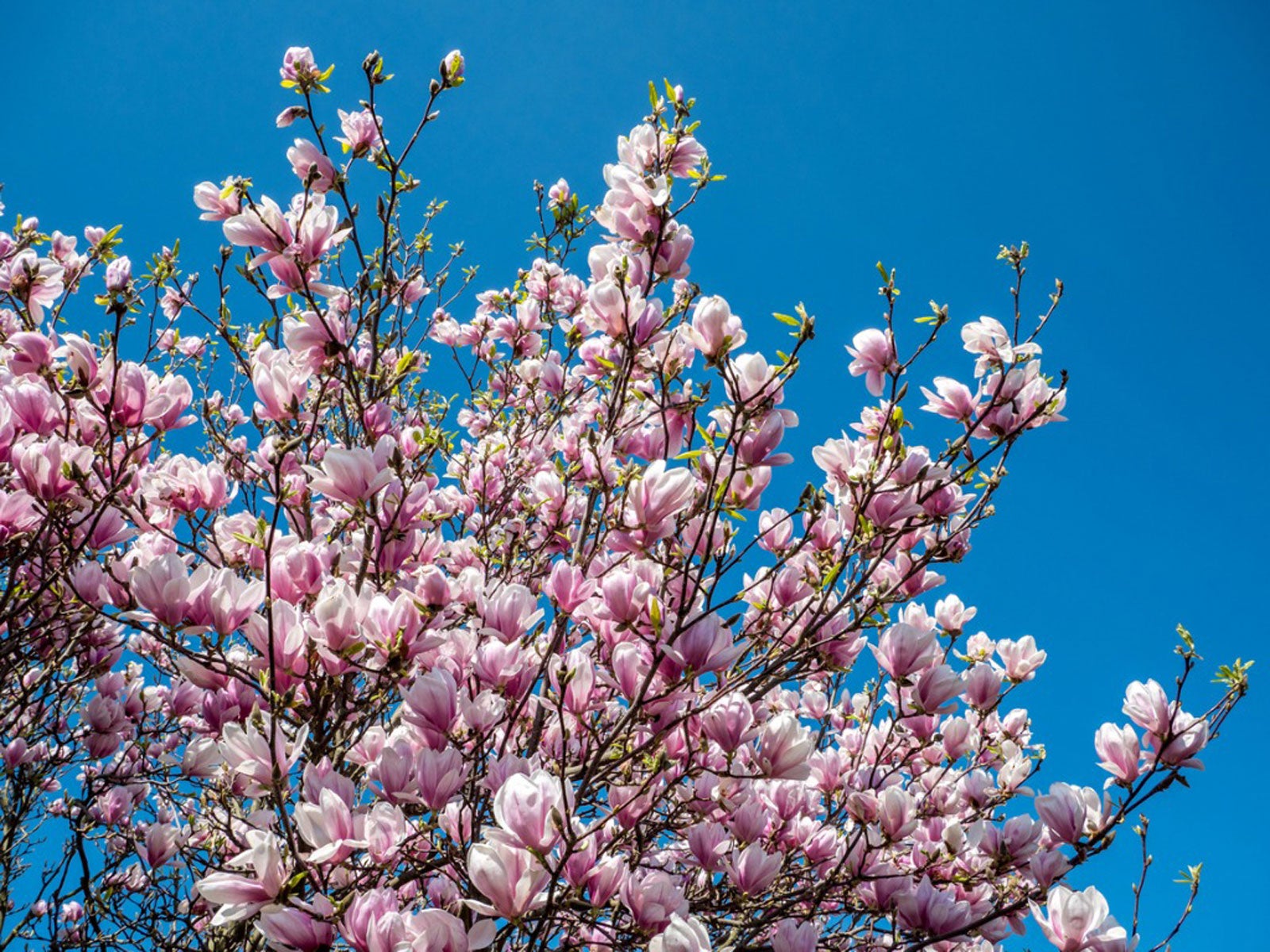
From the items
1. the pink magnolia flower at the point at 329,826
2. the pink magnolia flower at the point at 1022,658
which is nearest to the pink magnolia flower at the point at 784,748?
the pink magnolia flower at the point at 329,826

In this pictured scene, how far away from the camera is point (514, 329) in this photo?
504cm

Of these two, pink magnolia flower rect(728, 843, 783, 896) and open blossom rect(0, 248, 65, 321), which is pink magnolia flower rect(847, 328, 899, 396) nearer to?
pink magnolia flower rect(728, 843, 783, 896)

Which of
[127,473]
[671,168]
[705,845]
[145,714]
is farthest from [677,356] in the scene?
[145,714]

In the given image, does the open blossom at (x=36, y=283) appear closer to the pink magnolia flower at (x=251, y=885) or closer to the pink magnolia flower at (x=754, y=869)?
the pink magnolia flower at (x=251, y=885)

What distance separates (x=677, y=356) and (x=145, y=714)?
4035 mm

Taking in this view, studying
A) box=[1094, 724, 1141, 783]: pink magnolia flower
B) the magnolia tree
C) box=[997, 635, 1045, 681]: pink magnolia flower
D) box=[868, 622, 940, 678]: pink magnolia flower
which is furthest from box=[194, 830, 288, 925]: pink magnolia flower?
box=[997, 635, 1045, 681]: pink magnolia flower

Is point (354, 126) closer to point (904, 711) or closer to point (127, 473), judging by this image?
point (127, 473)

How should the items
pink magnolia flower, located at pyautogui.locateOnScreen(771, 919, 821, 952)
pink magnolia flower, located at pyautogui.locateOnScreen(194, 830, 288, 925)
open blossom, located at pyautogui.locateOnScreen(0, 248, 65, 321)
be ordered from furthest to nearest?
open blossom, located at pyautogui.locateOnScreen(0, 248, 65, 321)
pink magnolia flower, located at pyautogui.locateOnScreen(771, 919, 821, 952)
pink magnolia flower, located at pyautogui.locateOnScreen(194, 830, 288, 925)

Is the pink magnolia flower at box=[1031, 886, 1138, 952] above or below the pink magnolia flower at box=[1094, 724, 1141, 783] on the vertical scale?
below

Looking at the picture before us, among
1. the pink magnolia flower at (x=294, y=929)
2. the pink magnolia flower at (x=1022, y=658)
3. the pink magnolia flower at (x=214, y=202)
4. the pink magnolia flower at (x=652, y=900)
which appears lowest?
the pink magnolia flower at (x=294, y=929)

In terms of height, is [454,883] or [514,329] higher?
[514,329]

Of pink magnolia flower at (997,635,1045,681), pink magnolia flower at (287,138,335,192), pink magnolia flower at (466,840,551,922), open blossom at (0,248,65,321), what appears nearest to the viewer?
pink magnolia flower at (466,840,551,922)

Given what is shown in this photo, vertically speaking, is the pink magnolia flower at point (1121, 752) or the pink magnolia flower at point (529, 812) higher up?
the pink magnolia flower at point (1121, 752)

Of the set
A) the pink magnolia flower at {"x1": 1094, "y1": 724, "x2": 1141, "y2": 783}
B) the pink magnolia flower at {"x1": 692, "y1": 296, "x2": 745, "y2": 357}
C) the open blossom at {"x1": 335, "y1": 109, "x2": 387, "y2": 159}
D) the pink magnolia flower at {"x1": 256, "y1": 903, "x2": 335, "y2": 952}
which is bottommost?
the pink magnolia flower at {"x1": 256, "y1": 903, "x2": 335, "y2": 952}
